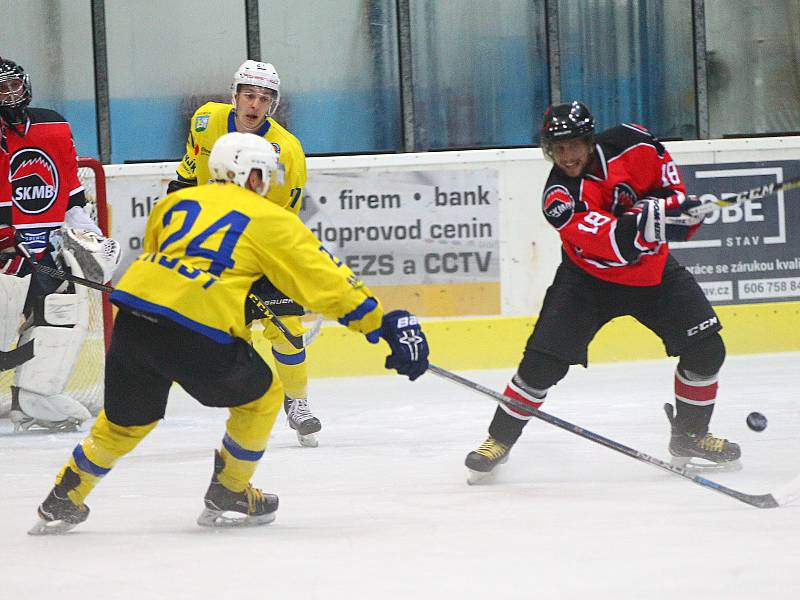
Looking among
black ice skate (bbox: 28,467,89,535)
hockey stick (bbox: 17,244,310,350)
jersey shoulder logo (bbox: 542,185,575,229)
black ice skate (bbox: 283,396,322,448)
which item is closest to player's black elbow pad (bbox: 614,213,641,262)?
jersey shoulder logo (bbox: 542,185,575,229)

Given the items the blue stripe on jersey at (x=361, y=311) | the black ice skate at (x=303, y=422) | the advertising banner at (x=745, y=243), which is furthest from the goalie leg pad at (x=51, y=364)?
the advertising banner at (x=745, y=243)

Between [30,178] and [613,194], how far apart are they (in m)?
2.28

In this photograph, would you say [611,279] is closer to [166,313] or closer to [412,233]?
[166,313]

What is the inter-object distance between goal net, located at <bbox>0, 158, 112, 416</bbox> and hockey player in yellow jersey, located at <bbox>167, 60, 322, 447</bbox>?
3.15 feet

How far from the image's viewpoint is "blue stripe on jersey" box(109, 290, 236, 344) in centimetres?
272

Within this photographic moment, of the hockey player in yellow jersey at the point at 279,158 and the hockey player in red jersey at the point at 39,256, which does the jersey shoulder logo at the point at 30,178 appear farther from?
the hockey player in yellow jersey at the point at 279,158

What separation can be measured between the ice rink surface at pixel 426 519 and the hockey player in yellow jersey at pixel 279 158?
0.17 m

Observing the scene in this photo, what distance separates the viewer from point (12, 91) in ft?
15.0

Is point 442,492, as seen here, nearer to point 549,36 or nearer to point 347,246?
point 347,246

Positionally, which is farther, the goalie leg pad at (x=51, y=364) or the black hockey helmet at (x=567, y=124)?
the goalie leg pad at (x=51, y=364)

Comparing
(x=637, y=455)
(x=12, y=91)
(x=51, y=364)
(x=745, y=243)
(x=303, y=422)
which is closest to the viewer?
(x=637, y=455)

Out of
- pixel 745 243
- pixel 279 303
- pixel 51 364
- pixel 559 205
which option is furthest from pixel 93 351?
pixel 745 243

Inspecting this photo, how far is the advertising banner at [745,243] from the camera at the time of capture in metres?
6.02

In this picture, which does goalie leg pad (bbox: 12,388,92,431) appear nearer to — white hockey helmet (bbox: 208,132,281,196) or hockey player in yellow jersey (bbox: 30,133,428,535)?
hockey player in yellow jersey (bbox: 30,133,428,535)
